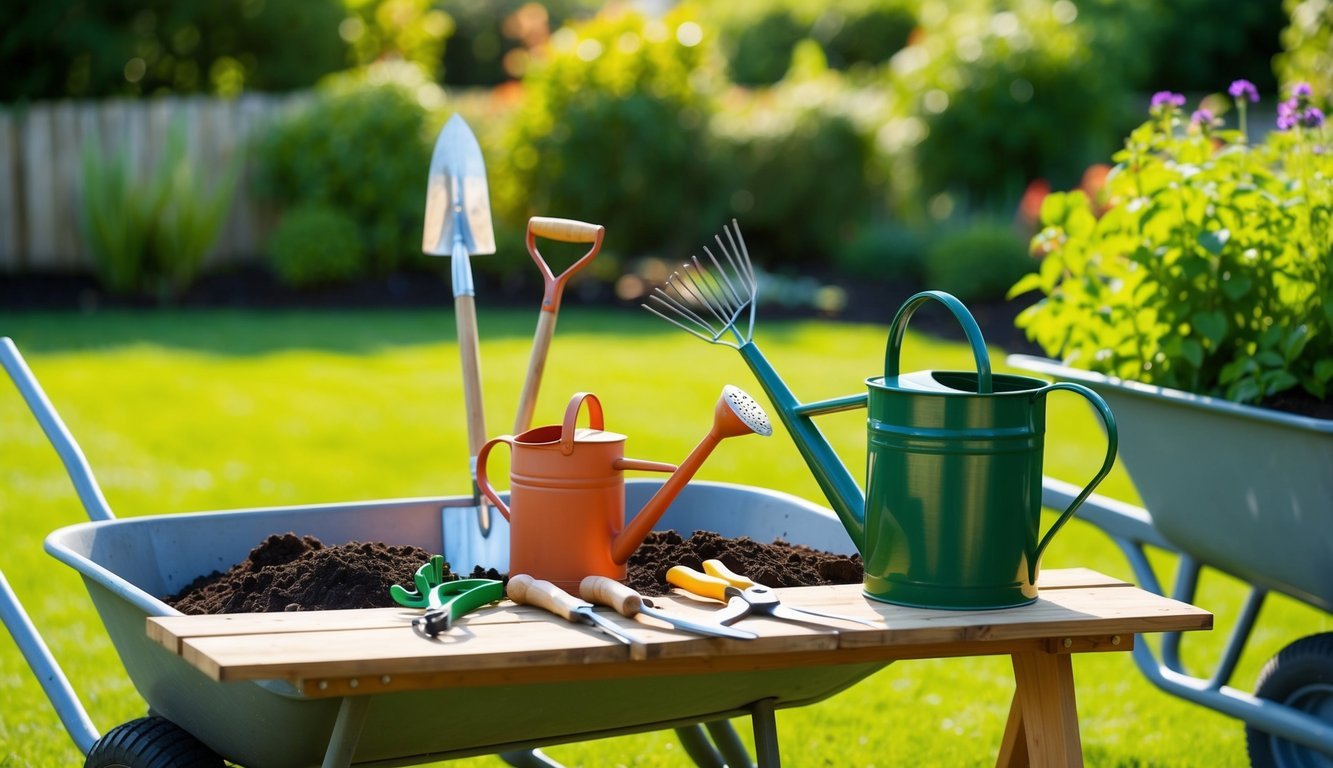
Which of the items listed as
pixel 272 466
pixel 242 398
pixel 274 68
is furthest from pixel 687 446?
pixel 274 68

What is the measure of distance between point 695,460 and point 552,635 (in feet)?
1.07

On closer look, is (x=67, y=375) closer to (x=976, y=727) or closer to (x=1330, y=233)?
(x=976, y=727)

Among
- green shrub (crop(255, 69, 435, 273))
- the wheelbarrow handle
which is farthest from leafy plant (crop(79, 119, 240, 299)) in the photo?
the wheelbarrow handle

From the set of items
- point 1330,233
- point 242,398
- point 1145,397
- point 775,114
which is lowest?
point 242,398

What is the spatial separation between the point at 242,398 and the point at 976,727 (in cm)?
365

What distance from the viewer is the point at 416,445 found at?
5109 mm

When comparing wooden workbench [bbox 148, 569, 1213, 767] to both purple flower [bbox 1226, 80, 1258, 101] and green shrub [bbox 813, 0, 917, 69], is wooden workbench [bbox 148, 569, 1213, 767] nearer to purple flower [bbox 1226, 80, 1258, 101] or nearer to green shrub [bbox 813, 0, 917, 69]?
purple flower [bbox 1226, 80, 1258, 101]

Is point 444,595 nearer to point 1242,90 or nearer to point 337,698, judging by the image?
point 337,698

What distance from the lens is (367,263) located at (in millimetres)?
9086

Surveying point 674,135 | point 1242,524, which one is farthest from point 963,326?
point 674,135

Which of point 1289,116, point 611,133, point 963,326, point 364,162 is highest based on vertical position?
point 611,133

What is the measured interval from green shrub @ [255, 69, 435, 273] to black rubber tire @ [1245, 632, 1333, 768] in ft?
23.2

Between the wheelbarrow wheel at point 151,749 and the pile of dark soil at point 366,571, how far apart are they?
0.52 ft

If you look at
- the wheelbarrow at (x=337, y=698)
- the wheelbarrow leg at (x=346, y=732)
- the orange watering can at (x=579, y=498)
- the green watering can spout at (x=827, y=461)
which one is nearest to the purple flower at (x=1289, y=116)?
the wheelbarrow at (x=337, y=698)
